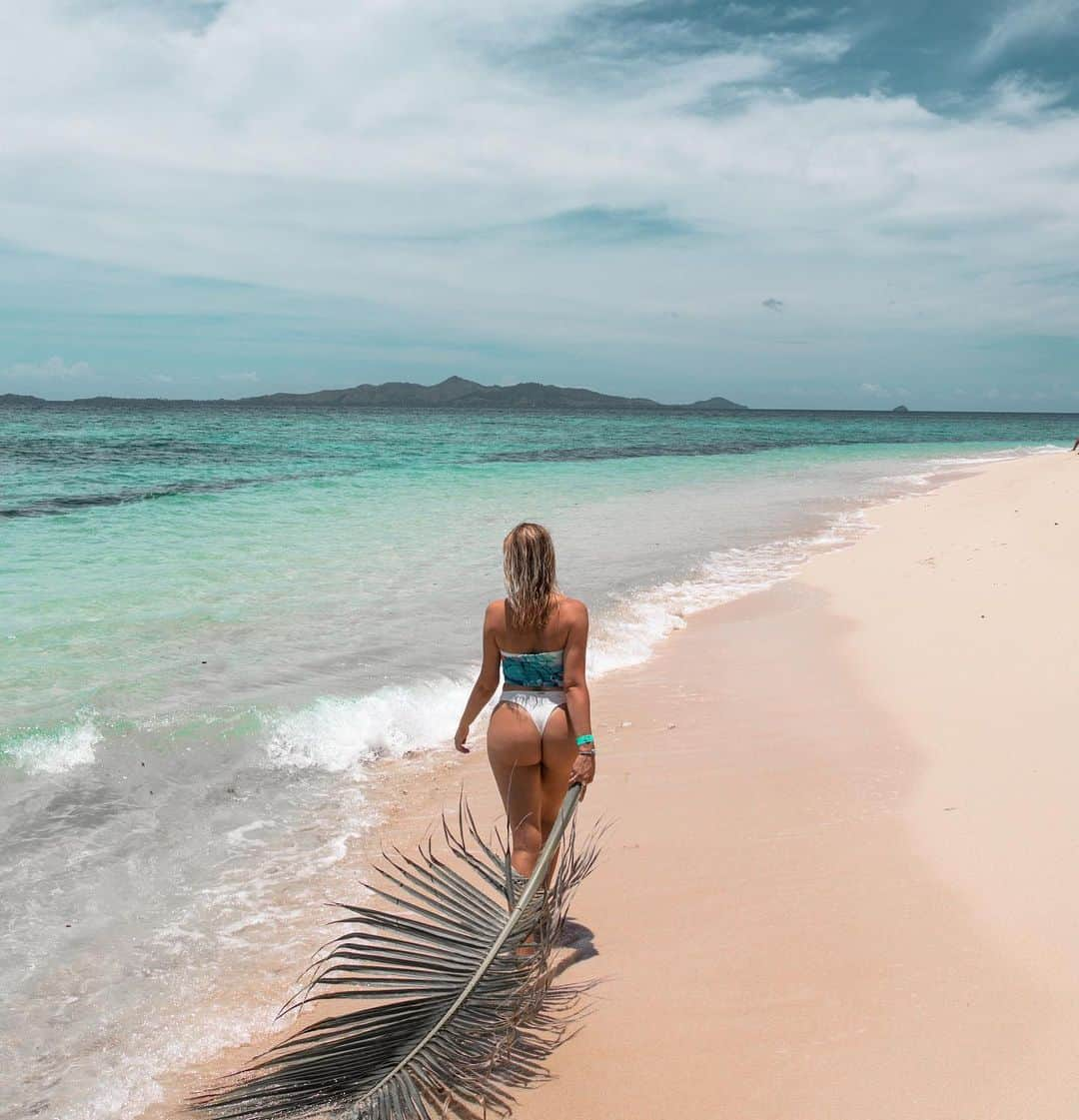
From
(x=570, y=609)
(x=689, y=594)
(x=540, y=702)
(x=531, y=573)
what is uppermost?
(x=531, y=573)

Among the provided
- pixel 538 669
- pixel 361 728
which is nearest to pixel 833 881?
pixel 538 669

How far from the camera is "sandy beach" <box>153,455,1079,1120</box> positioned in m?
2.72

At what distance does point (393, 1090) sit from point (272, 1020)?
1.09 metres

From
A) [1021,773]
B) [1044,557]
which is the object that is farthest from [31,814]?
[1044,557]

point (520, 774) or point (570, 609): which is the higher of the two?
point (570, 609)

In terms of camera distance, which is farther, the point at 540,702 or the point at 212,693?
the point at 212,693

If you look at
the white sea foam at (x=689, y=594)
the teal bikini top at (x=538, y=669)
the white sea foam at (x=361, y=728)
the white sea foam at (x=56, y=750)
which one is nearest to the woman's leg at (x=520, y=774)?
the teal bikini top at (x=538, y=669)

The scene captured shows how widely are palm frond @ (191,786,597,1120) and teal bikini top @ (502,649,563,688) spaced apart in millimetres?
518

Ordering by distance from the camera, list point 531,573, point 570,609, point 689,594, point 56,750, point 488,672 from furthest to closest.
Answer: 1. point 689,594
2. point 56,750
3. point 488,672
4. point 570,609
5. point 531,573

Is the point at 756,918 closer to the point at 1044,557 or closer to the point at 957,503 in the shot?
the point at 1044,557

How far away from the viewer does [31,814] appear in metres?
4.80

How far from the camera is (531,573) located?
335cm

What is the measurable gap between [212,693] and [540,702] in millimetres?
4018

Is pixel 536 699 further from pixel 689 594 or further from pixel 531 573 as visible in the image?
pixel 689 594
